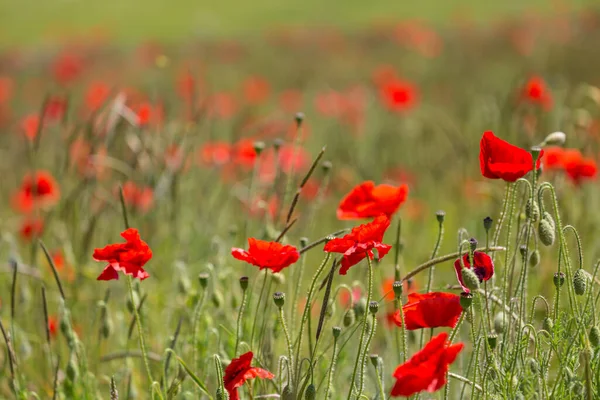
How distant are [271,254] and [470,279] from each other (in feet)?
1.38

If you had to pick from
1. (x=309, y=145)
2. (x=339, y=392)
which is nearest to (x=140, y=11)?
(x=309, y=145)

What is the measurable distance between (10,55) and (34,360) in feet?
43.8

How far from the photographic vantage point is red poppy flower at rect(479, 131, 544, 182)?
1739mm

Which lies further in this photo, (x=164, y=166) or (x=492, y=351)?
(x=164, y=166)

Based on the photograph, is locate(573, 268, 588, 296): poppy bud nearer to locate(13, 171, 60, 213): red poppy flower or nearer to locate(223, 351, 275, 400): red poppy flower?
locate(223, 351, 275, 400): red poppy flower

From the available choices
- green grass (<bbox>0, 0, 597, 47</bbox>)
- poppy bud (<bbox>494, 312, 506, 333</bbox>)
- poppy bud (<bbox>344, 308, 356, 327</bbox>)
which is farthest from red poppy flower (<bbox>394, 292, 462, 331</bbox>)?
green grass (<bbox>0, 0, 597, 47</bbox>)

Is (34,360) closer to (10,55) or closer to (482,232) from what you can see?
(482,232)

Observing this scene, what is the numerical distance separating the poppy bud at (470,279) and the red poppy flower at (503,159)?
292 millimetres

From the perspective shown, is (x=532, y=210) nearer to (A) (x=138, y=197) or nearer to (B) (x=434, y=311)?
(B) (x=434, y=311)

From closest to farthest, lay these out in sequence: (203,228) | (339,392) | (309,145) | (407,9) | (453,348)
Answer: (453,348) → (339,392) → (203,228) → (309,145) → (407,9)

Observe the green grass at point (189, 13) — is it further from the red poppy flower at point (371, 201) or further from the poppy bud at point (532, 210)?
the poppy bud at point (532, 210)

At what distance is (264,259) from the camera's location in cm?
177

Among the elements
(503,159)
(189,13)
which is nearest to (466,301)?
(503,159)

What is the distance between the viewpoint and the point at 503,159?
1.76 metres
